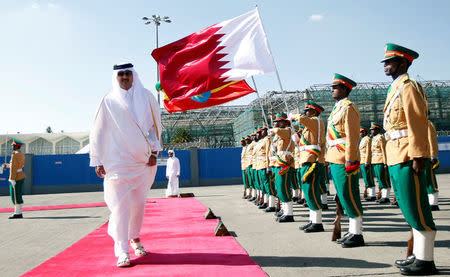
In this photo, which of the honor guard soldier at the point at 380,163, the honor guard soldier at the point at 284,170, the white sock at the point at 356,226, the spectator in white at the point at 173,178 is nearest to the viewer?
the white sock at the point at 356,226

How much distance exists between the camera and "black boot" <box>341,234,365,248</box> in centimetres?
432

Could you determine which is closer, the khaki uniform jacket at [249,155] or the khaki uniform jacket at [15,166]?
the khaki uniform jacket at [15,166]

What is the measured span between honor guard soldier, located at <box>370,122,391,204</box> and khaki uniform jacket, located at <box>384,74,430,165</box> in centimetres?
636

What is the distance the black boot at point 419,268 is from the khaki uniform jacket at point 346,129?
1408 millimetres

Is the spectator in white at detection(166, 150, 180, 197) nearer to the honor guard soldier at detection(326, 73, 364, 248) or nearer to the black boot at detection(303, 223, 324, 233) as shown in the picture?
the black boot at detection(303, 223, 324, 233)

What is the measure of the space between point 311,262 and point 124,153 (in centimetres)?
221

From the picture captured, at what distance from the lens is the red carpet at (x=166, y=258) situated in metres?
3.40

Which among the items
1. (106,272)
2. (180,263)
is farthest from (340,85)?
(106,272)

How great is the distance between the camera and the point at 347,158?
427cm

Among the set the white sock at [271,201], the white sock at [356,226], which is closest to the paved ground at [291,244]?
the white sock at [356,226]

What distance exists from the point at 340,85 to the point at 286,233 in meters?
2.30

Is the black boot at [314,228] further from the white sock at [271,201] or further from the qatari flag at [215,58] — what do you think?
the white sock at [271,201]

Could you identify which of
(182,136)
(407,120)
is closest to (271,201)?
(407,120)

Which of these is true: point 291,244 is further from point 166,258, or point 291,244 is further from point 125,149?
point 125,149
